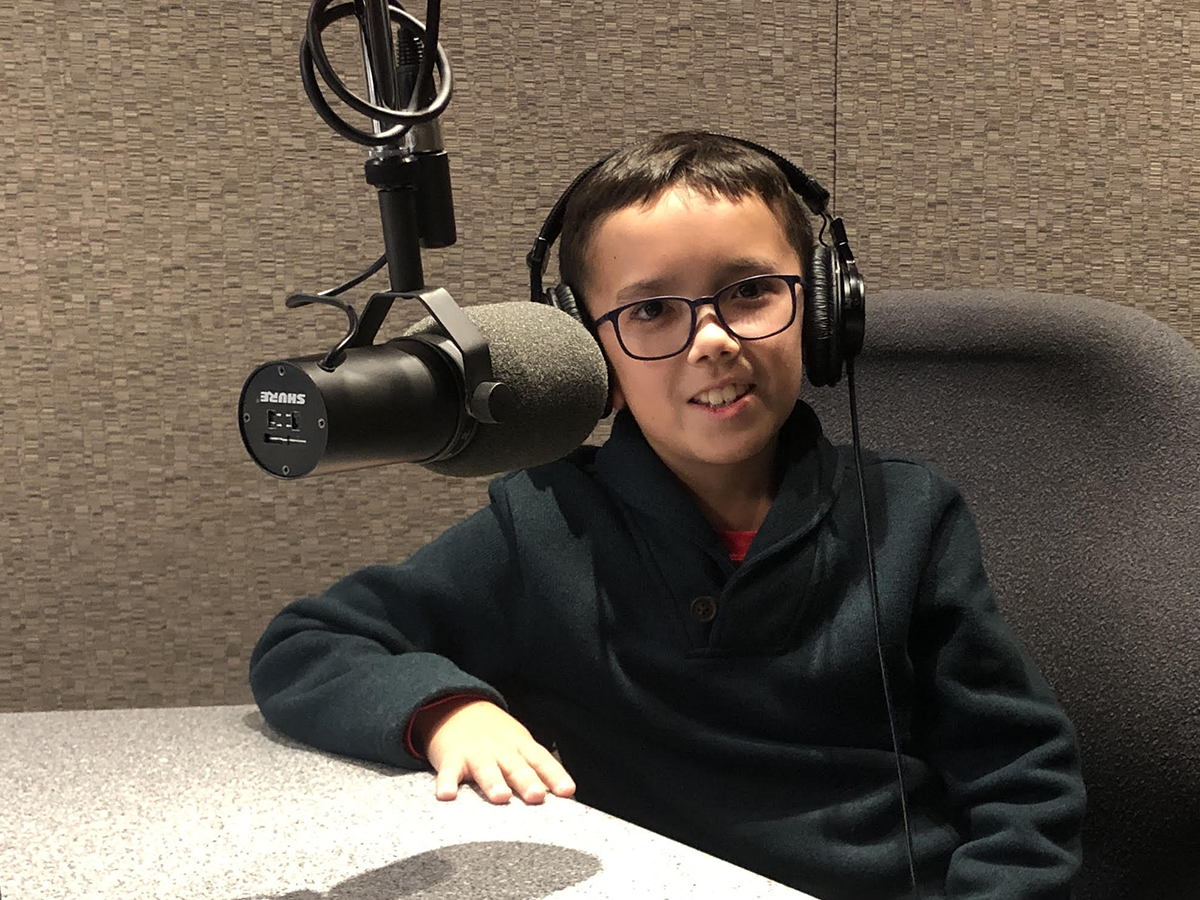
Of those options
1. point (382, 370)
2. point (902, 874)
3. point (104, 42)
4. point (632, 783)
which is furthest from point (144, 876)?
point (104, 42)

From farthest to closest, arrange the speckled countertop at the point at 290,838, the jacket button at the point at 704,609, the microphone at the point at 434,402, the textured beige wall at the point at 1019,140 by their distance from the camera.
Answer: the textured beige wall at the point at 1019,140 < the jacket button at the point at 704,609 < the speckled countertop at the point at 290,838 < the microphone at the point at 434,402

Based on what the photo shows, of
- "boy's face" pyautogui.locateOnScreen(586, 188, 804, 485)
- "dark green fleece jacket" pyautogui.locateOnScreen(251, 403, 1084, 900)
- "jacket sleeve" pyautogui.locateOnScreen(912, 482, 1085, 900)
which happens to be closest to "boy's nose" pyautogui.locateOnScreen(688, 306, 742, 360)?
"boy's face" pyautogui.locateOnScreen(586, 188, 804, 485)

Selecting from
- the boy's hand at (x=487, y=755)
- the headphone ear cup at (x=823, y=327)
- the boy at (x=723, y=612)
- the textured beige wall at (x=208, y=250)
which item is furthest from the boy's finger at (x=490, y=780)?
the textured beige wall at (x=208, y=250)

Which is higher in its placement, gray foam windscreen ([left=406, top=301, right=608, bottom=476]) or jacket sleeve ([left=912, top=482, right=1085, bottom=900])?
gray foam windscreen ([left=406, top=301, right=608, bottom=476])

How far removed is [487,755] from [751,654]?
301 millimetres

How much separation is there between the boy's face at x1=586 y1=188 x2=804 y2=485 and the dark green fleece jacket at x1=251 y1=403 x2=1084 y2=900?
6 centimetres

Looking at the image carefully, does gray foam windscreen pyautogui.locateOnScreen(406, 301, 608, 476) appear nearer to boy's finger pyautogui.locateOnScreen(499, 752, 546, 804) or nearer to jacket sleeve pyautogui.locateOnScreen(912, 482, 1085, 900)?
boy's finger pyautogui.locateOnScreen(499, 752, 546, 804)

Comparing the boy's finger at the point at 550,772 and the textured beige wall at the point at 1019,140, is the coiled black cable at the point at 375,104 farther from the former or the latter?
the textured beige wall at the point at 1019,140

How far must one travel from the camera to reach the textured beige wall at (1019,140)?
4.09 ft

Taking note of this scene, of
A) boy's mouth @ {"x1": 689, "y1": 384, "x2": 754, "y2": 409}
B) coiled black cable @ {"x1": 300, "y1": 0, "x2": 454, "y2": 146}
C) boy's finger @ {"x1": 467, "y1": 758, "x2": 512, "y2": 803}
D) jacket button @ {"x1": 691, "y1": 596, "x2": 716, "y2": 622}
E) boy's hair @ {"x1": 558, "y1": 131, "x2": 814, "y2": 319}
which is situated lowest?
boy's finger @ {"x1": 467, "y1": 758, "x2": 512, "y2": 803}

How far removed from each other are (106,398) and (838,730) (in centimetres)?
71

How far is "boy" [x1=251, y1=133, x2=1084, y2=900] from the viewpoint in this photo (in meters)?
0.93

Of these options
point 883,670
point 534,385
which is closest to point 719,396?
point 883,670

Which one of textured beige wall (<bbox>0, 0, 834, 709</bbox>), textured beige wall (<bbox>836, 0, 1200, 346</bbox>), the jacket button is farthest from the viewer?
textured beige wall (<bbox>836, 0, 1200, 346</bbox>)
